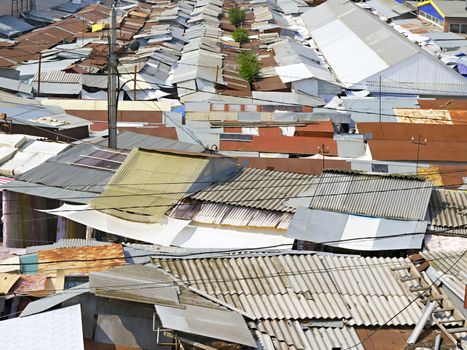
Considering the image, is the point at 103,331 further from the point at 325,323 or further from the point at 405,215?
the point at 405,215

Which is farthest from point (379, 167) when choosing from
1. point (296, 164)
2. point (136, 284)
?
point (136, 284)

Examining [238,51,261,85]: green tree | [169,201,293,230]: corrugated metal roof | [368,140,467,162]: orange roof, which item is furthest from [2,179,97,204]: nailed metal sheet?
[238,51,261,85]: green tree

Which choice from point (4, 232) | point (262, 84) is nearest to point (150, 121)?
→ point (262, 84)

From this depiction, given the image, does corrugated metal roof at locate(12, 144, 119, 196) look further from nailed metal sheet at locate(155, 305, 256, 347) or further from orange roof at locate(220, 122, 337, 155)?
orange roof at locate(220, 122, 337, 155)

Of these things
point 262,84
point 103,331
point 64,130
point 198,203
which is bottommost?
point 262,84

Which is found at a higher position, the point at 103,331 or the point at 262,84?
the point at 103,331

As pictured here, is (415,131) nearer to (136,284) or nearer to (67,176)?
(67,176)

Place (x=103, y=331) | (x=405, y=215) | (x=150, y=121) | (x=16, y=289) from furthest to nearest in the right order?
(x=150, y=121) → (x=405, y=215) → (x=16, y=289) → (x=103, y=331)
